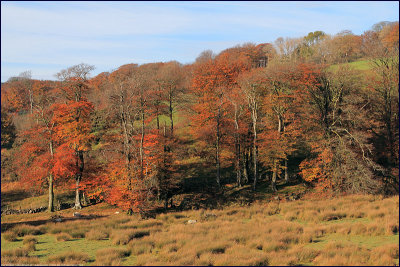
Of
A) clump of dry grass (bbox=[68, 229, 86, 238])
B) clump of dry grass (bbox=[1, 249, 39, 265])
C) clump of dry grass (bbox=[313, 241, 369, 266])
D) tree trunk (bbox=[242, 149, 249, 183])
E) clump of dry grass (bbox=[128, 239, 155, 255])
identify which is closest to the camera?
clump of dry grass (bbox=[313, 241, 369, 266])

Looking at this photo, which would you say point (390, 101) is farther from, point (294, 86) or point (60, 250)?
point (60, 250)

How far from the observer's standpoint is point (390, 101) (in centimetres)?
3600

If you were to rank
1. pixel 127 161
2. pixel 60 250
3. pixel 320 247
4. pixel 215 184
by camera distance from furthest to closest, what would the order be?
pixel 215 184 → pixel 127 161 → pixel 60 250 → pixel 320 247

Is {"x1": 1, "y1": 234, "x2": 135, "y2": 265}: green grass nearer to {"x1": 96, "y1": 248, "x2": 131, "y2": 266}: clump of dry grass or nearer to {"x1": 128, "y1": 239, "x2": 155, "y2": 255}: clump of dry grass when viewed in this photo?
{"x1": 96, "y1": 248, "x2": 131, "y2": 266}: clump of dry grass

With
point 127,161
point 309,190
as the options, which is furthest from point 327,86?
point 127,161

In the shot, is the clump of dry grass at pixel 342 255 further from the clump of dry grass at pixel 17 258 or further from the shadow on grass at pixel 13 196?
the shadow on grass at pixel 13 196

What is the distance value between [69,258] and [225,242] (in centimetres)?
670

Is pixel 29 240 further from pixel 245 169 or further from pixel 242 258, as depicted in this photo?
pixel 245 169

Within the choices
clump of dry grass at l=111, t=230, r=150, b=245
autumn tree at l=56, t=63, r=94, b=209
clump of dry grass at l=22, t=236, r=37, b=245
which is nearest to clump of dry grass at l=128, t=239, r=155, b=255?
Result: clump of dry grass at l=111, t=230, r=150, b=245

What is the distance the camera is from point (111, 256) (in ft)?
40.7

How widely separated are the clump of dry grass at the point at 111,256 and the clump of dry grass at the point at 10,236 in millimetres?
6623

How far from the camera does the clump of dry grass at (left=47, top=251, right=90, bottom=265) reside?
12.0m

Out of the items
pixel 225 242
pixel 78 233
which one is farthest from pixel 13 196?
pixel 225 242

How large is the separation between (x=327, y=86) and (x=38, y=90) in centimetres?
5642
